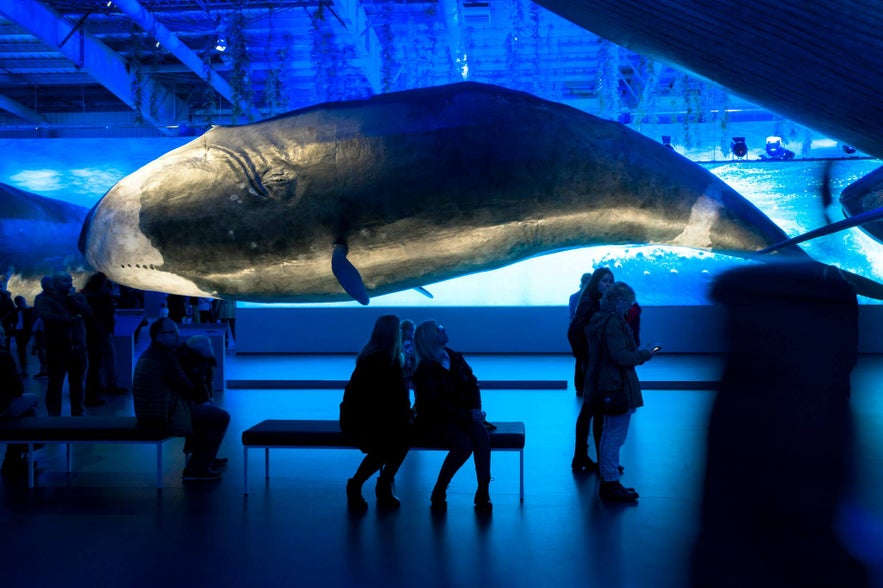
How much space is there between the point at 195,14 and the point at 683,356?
557 inches

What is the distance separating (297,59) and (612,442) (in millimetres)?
15583

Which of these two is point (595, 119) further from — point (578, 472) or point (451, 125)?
point (578, 472)

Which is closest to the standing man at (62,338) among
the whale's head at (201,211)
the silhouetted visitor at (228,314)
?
the whale's head at (201,211)

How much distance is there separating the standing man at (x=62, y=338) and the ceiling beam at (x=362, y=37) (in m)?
6.93

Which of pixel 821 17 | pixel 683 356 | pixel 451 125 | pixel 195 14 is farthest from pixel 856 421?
pixel 195 14

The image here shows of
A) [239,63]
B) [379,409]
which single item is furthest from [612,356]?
[239,63]

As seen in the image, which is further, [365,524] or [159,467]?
[159,467]

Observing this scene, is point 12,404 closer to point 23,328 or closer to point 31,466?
point 31,466

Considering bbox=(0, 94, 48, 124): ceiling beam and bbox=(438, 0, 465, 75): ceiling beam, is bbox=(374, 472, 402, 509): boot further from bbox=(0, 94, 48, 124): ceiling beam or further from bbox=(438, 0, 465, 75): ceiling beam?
bbox=(0, 94, 48, 124): ceiling beam

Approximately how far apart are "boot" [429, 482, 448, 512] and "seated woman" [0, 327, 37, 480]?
4.18 metres

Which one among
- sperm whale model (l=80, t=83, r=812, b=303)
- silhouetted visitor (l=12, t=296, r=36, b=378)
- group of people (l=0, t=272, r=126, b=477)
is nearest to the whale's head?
sperm whale model (l=80, t=83, r=812, b=303)

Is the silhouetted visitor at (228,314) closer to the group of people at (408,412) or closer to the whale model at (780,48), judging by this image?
the group of people at (408,412)

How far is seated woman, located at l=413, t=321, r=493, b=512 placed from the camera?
6.97 metres

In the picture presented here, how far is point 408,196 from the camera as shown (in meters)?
3.46
